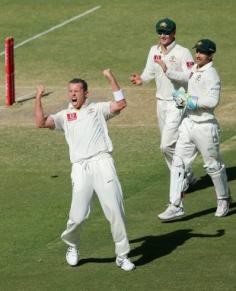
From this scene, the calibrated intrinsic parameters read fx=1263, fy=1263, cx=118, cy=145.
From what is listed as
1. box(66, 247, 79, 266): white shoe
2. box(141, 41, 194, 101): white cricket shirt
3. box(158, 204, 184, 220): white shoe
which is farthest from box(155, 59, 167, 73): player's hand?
box(66, 247, 79, 266): white shoe

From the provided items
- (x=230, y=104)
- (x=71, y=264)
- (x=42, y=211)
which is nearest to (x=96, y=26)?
(x=230, y=104)

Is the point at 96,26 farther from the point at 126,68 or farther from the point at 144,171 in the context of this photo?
the point at 144,171

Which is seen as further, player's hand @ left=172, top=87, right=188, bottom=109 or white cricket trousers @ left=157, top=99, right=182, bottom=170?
white cricket trousers @ left=157, top=99, right=182, bottom=170

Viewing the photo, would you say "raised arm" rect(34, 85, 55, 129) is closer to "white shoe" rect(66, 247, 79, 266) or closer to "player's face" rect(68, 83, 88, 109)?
"player's face" rect(68, 83, 88, 109)

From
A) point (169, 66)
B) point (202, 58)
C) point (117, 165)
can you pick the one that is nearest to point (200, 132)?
point (202, 58)

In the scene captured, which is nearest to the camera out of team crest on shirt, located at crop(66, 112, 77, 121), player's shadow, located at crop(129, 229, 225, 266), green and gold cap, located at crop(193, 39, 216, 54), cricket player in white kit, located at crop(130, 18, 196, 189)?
team crest on shirt, located at crop(66, 112, 77, 121)

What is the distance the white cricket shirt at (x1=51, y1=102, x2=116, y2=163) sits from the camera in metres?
15.7

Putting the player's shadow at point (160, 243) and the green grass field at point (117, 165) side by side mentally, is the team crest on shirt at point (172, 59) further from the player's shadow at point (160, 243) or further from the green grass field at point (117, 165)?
the player's shadow at point (160, 243)

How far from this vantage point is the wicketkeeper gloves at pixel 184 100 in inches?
702

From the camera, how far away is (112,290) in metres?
15.2

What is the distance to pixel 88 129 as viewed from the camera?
1573 cm

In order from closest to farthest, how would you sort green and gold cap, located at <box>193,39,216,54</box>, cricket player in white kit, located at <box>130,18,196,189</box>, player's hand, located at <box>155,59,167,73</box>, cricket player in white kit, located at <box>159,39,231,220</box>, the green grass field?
the green grass field → green and gold cap, located at <box>193,39,216,54</box> → cricket player in white kit, located at <box>159,39,231,220</box> → player's hand, located at <box>155,59,167,73</box> → cricket player in white kit, located at <box>130,18,196,189</box>

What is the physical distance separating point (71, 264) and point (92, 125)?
186cm

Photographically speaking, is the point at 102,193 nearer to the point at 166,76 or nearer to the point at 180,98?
the point at 180,98
